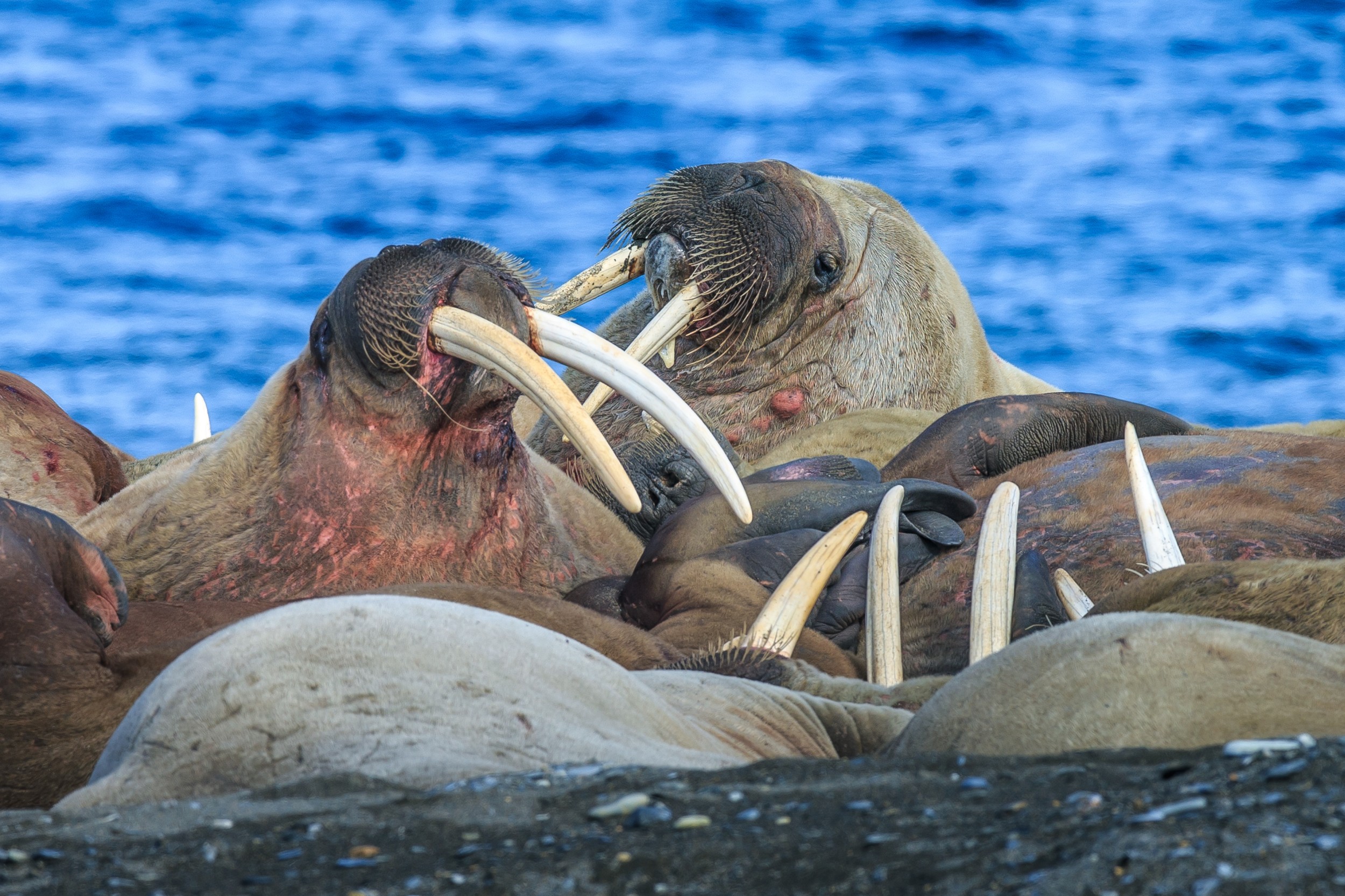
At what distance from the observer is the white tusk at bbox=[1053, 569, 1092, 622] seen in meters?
4.49

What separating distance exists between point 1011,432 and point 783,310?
1.55 m

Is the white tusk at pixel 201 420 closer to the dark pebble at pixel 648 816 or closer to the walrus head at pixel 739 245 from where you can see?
the walrus head at pixel 739 245

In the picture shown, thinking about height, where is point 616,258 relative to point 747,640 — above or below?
above

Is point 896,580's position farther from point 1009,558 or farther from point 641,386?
point 641,386

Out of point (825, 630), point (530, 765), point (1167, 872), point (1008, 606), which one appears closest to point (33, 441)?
point (825, 630)

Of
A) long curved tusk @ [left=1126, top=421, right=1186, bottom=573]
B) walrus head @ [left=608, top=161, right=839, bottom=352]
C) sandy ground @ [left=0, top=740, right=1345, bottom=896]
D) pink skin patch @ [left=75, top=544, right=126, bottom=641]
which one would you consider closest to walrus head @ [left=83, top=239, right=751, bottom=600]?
pink skin patch @ [left=75, top=544, right=126, bottom=641]

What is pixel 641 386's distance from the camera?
4.53 meters

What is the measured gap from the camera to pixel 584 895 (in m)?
2.00

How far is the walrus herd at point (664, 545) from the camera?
2717 mm

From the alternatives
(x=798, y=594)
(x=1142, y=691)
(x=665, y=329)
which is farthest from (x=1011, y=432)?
(x=1142, y=691)

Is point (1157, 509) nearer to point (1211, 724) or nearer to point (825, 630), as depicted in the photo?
point (825, 630)

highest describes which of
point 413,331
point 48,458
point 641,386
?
point 413,331

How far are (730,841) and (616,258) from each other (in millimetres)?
5199

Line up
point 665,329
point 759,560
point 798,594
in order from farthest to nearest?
1. point 665,329
2. point 759,560
3. point 798,594
